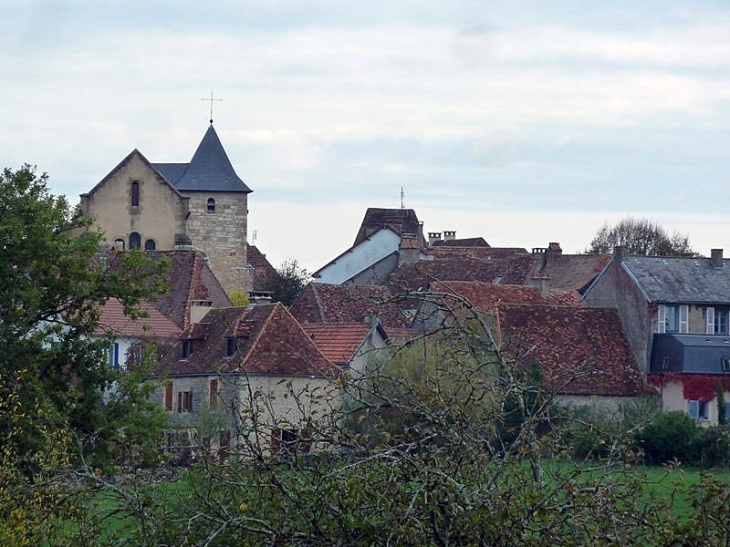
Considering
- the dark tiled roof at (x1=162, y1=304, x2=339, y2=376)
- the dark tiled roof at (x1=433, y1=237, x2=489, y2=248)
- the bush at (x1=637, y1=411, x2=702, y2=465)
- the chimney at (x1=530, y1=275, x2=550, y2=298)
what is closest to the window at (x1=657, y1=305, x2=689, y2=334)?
the chimney at (x1=530, y1=275, x2=550, y2=298)

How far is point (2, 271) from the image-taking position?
1219 inches

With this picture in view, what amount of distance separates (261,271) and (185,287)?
119 ft

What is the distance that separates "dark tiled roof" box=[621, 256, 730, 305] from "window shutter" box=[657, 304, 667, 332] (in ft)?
1.07

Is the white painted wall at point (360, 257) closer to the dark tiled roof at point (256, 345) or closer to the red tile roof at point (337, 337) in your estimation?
the red tile roof at point (337, 337)

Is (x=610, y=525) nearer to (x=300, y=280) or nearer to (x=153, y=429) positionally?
(x=153, y=429)

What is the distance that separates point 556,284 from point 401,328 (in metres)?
25.1

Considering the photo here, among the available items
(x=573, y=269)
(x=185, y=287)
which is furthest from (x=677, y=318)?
(x=573, y=269)

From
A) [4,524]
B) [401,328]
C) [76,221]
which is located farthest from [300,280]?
[4,524]

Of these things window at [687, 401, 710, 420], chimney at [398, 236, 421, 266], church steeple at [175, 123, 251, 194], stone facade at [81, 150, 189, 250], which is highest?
church steeple at [175, 123, 251, 194]

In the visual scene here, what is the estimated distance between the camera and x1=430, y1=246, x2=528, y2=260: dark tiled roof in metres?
93.4

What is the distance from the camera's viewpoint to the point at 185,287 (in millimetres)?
59938

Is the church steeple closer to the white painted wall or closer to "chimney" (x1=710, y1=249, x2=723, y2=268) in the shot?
the white painted wall

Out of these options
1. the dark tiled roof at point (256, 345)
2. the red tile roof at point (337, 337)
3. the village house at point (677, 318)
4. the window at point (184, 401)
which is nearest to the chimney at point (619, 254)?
the village house at point (677, 318)

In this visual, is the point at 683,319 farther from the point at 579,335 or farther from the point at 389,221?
the point at 389,221
